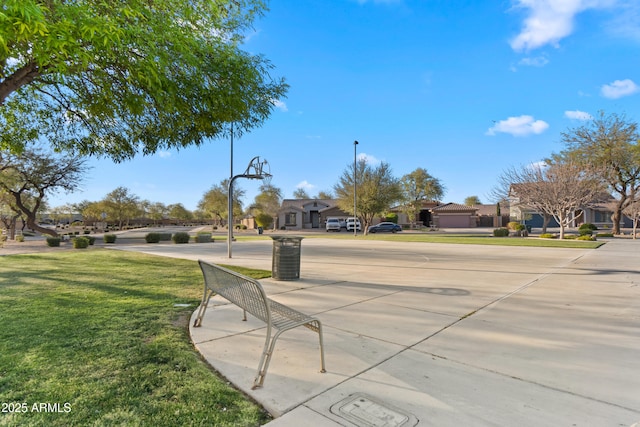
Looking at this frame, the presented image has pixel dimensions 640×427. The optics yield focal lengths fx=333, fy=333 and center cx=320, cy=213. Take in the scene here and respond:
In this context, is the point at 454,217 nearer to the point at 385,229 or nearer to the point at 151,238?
the point at 385,229

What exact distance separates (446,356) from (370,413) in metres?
1.47

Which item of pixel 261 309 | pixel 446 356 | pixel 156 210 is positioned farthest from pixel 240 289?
pixel 156 210

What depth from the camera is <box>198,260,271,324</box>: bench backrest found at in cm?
313

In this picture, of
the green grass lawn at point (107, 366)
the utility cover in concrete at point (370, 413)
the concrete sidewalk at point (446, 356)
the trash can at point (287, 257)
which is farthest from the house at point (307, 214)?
the utility cover in concrete at point (370, 413)

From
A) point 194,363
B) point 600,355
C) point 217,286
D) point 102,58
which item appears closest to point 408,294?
point 600,355

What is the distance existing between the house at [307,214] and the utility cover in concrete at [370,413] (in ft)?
179

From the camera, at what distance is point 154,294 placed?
6.46m

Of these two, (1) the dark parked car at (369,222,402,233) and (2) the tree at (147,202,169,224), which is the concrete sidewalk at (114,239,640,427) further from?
(2) the tree at (147,202,169,224)

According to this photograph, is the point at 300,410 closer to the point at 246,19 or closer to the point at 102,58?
the point at 102,58

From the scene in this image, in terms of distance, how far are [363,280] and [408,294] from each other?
1706 millimetres

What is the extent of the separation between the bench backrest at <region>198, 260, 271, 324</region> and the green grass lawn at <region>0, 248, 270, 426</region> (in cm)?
67

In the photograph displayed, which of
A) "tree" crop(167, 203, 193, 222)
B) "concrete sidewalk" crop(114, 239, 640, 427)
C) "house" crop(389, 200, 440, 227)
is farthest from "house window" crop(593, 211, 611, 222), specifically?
"tree" crop(167, 203, 193, 222)

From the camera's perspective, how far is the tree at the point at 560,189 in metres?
23.5

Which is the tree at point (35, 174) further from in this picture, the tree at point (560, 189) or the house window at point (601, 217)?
the house window at point (601, 217)
